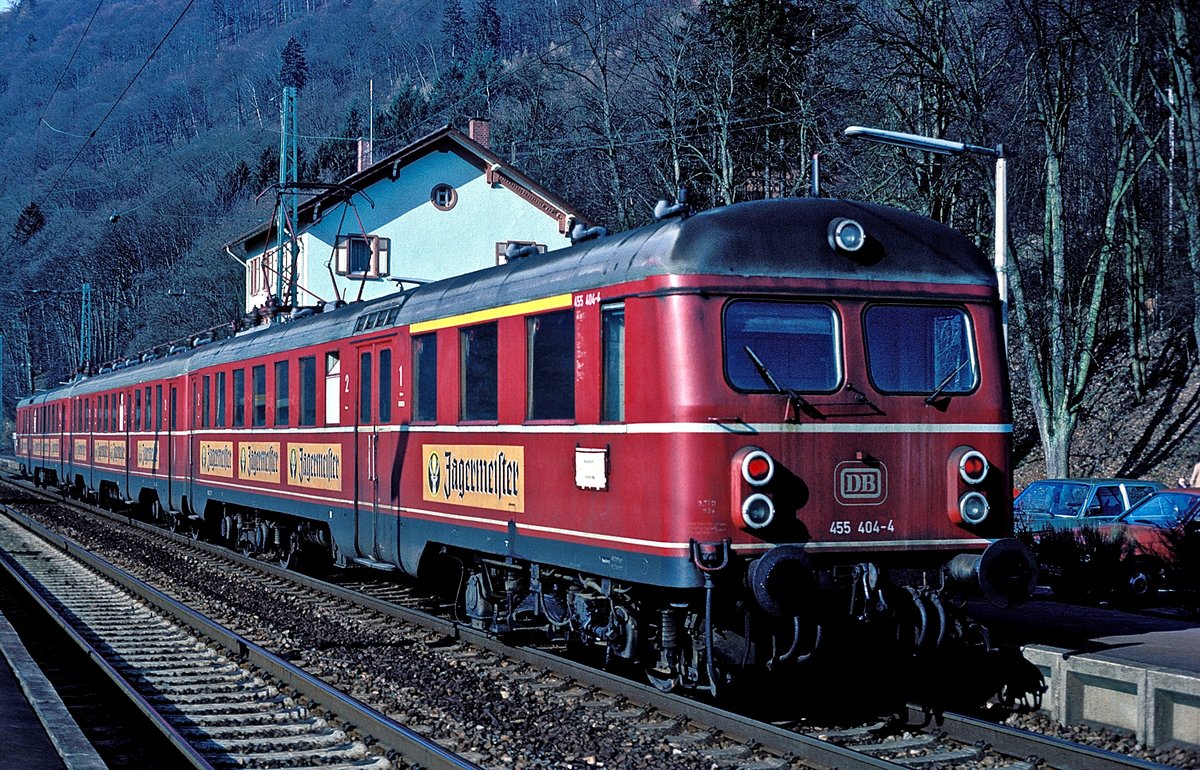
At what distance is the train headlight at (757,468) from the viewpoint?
7.81 m

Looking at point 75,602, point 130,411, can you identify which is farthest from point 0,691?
point 130,411

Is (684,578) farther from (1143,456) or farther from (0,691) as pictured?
(1143,456)

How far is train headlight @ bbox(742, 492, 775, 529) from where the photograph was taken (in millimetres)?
7801

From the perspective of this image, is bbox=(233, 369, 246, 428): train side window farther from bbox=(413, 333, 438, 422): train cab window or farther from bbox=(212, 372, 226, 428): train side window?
bbox=(413, 333, 438, 422): train cab window

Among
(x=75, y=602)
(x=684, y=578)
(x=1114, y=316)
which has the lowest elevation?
(x=75, y=602)

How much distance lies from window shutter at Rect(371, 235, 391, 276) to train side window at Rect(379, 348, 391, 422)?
31040 mm

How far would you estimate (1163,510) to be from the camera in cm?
1781

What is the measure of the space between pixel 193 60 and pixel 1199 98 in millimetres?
170210

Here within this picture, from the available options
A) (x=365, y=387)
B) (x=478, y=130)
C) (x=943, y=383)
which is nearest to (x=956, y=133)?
(x=365, y=387)

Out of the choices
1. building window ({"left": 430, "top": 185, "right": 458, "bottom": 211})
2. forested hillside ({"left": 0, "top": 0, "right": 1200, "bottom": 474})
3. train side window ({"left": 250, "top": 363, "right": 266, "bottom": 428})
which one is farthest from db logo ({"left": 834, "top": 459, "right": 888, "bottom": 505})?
building window ({"left": 430, "top": 185, "right": 458, "bottom": 211})

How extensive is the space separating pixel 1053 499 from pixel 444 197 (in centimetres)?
2922

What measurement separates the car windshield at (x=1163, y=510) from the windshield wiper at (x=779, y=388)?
1093cm

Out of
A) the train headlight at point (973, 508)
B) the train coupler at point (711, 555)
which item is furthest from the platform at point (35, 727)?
the train headlight at point (973, 508)

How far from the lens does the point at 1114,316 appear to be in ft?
122
